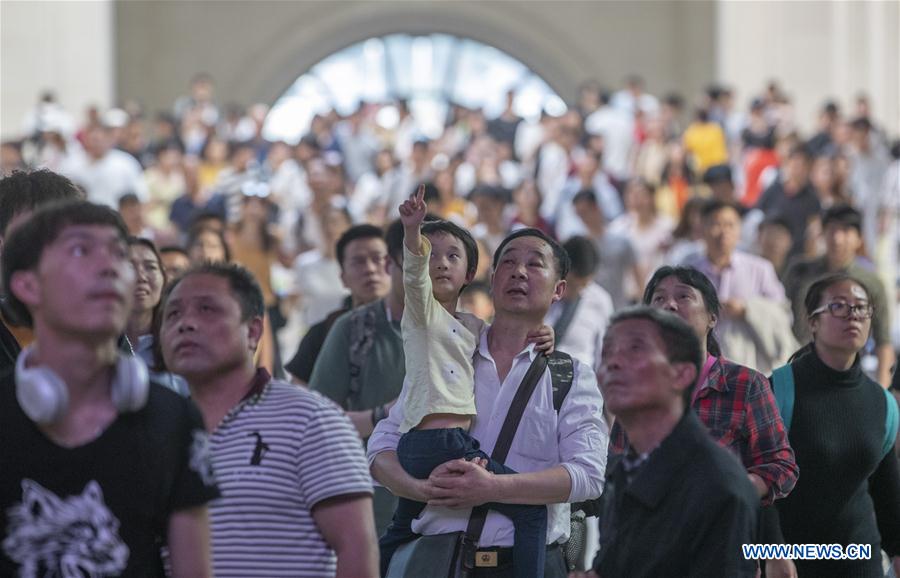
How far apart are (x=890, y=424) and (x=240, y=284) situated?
287 centimetres

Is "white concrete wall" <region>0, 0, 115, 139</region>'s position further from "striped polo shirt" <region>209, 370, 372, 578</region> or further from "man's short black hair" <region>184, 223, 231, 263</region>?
"striped polo shirt" <region>209, 370, 372, 578</region>

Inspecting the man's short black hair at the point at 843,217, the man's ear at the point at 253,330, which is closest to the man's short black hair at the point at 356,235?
the man's short black hair at the point at 843,217

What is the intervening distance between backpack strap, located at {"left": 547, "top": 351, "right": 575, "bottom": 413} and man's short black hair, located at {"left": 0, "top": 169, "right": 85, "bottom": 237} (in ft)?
5.45

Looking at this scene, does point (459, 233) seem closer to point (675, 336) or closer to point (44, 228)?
point (675, 336)

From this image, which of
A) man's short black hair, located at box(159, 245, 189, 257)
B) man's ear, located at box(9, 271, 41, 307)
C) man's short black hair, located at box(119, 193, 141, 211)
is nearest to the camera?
man's ear, located at box(9, 271, 41, 307)

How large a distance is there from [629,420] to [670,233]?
10514mm

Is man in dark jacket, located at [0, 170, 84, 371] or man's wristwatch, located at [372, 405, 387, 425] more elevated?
man in dark jacket, located at [0, 170, 84, 371]

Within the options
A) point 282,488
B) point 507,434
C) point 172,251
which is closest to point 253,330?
point 282,488

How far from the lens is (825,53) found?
29.7 meters

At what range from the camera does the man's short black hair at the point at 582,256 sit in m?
10.2

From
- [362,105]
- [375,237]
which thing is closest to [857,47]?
[362,105]

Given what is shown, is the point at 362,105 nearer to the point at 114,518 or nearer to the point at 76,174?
the point at 76,174

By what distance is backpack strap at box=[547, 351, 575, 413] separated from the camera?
5.93 metres
